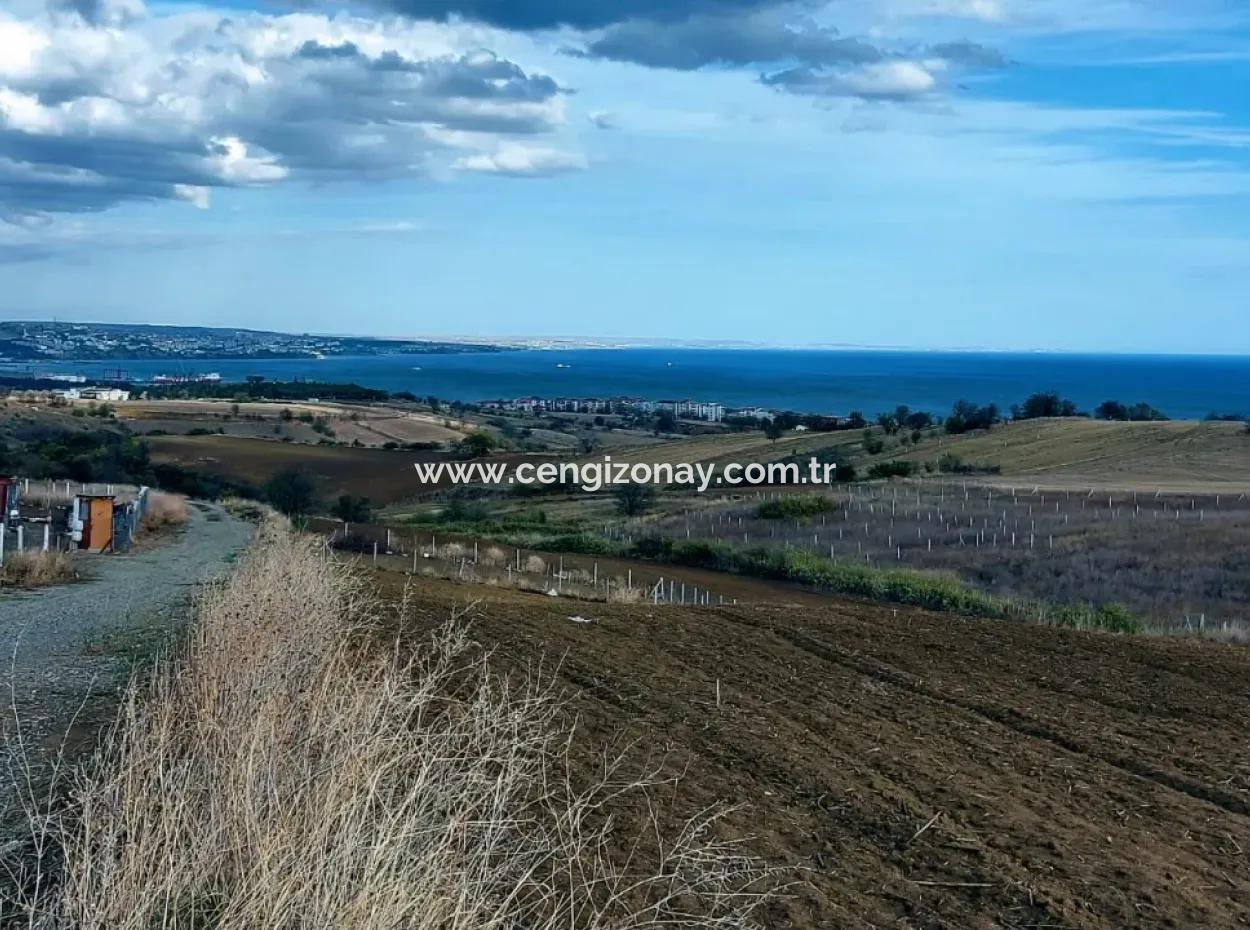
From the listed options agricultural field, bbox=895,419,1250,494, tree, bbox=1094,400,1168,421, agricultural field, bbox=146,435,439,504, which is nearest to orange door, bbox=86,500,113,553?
agricultural field, bbox=146,435,439,504

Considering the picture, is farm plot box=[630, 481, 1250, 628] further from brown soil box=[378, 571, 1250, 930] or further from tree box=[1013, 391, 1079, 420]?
tree box=[1013, 391, 1079, 420]

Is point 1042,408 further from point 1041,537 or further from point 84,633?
point 84,633

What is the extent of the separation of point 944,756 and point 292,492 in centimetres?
5000

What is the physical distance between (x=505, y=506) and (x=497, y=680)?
47572 mm

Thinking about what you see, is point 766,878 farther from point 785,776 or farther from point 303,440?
point 303,440

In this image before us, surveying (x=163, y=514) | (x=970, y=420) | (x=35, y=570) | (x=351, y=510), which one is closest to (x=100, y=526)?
(x=35, y=570)

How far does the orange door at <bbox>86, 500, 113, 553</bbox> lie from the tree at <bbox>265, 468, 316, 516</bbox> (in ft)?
87.4

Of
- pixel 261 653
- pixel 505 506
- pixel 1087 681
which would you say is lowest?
pixel 505 506

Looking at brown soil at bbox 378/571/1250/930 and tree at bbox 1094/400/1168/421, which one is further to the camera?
tree at bbox 1094/400/1168/421

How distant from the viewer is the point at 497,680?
10555 millimetres

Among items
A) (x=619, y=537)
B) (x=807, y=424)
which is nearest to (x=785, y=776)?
(x=619, y=537)

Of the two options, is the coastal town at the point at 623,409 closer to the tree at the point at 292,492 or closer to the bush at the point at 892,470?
the bush at the point at 892,470

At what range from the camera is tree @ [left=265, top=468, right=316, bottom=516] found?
55562 mm

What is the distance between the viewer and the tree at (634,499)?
52.2m
